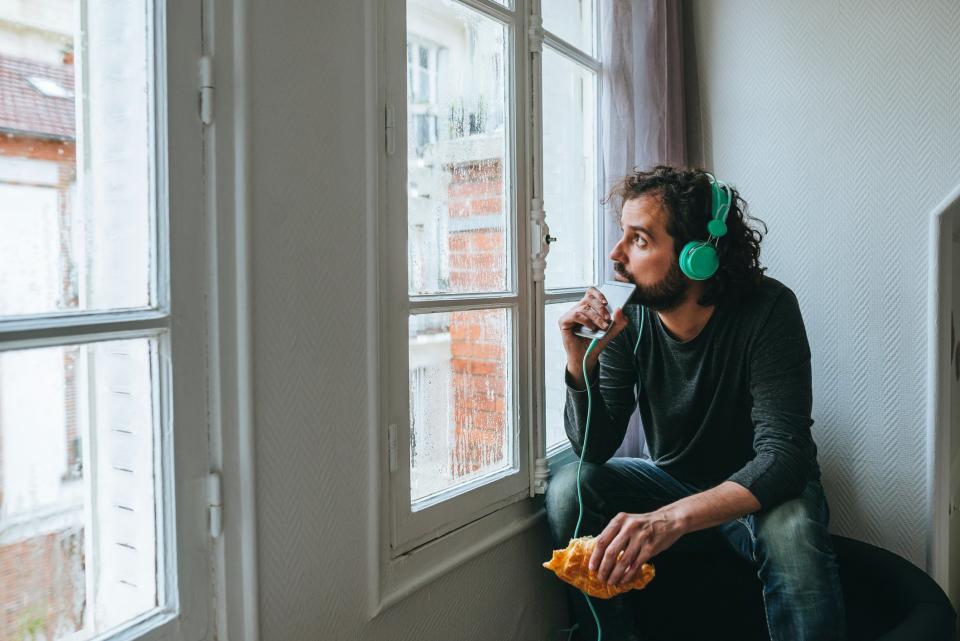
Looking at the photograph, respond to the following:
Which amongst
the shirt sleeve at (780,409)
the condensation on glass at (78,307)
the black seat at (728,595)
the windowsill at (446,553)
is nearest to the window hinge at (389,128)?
the condensation on glass at (78,307)

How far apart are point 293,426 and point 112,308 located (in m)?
0.32

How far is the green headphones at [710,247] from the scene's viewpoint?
1.55m

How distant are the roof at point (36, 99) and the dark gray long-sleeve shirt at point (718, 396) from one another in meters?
1.11

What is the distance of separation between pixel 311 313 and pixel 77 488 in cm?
41

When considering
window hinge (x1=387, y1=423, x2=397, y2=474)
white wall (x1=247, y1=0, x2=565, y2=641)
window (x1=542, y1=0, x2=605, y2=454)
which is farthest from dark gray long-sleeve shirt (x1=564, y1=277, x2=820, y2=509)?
white wall (x1=247, y1=0, x2=565, y2=641)

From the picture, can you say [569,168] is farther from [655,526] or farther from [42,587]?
[42,587]

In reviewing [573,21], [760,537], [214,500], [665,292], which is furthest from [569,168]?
[214,500]

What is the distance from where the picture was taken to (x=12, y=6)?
873 mm

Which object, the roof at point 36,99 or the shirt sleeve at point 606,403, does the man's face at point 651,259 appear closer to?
the shirt sleeve at point 606,403

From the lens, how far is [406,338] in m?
1.38

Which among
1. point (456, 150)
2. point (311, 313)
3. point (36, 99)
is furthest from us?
point (456, 150)

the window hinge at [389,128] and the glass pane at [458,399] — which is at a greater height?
the window hinge at [389,128]

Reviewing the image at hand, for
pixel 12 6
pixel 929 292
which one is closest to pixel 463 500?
pixel 12 6

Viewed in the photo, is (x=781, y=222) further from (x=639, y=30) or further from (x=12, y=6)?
(x=12, y=6)
